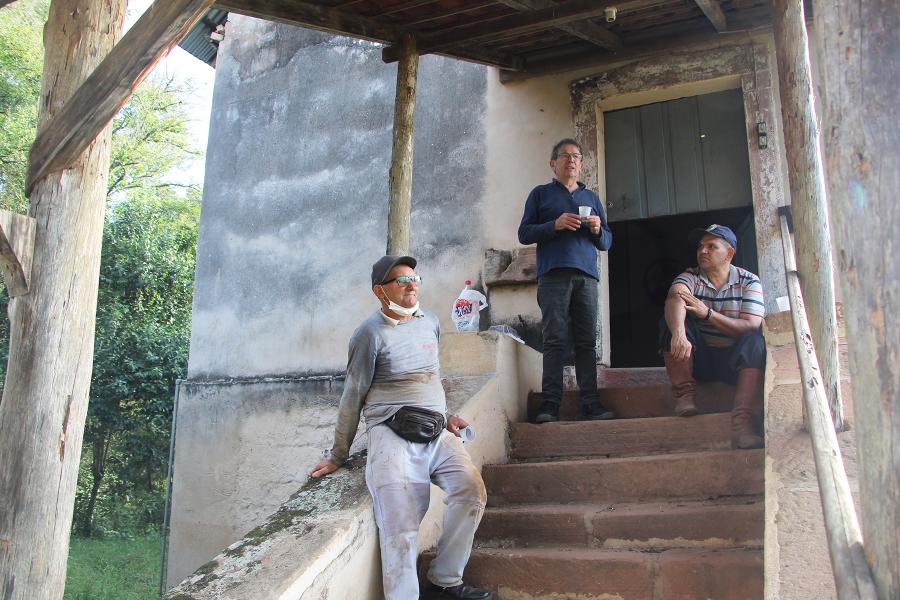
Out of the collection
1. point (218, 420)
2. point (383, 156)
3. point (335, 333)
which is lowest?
point (218, 420)

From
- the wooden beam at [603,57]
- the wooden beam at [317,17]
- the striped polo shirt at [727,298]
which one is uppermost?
the wooden beam at [603,57]

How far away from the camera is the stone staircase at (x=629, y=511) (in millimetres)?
3432

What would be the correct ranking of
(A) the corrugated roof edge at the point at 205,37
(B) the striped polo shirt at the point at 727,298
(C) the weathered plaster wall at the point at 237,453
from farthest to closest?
(A) the corrugated roof edge at the point at 205,37
(C) the weathered plaster wall at the point at 237,453
(B) the striped polo shirt at the point at 727,298

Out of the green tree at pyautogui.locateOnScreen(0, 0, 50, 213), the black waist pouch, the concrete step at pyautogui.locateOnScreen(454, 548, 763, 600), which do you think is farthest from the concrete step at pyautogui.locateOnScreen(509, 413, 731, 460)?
the green tree at pyautogui.locateOnScreen(0, 0, 50, 213)

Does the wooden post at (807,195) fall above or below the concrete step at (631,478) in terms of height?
above

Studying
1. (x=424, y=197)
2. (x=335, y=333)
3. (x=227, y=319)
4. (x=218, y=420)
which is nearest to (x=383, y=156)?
(x=424, y=197)

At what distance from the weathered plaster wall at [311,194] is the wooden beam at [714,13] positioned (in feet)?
6.98

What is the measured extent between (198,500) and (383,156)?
12.2 ft

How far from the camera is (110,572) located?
405 inches

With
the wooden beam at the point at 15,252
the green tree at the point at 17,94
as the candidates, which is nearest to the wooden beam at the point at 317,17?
the wooden beam at the point at 15,252

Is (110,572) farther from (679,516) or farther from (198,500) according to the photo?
(679,516)

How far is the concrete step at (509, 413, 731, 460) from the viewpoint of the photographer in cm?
436

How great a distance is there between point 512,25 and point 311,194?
3091 millimetres

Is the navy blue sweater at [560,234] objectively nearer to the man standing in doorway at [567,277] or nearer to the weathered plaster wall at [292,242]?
Result: the man standing in doorway at [567,277]
